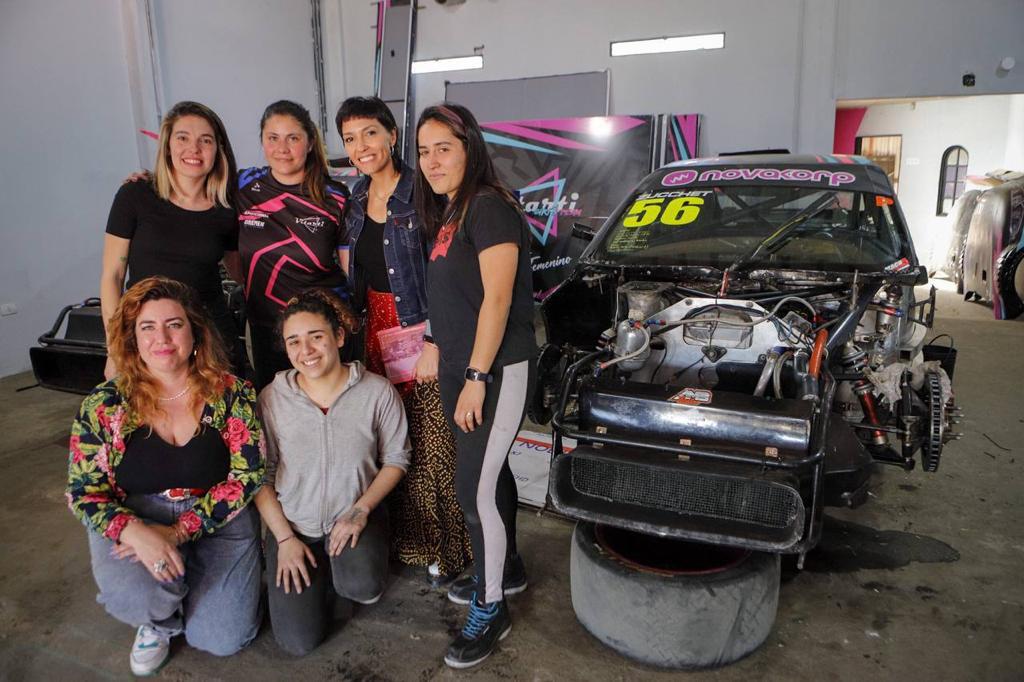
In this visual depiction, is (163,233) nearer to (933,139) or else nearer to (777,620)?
(777,620)

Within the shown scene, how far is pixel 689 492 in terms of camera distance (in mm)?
2094

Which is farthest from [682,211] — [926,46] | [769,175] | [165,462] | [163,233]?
[926,46]

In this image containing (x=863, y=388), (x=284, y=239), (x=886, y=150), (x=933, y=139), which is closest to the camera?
(x=284, y=239)

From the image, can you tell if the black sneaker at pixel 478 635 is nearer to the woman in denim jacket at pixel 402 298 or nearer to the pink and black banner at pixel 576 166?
the woman in denim jacket at pixel 402 298

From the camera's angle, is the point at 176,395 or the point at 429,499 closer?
the point at 176,395

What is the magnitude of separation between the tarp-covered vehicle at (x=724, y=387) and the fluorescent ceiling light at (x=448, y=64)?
227 inches

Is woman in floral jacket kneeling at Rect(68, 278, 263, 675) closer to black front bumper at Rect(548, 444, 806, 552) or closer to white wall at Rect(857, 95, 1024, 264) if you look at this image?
black front bumper at Rect(548, 444, 806, 552)

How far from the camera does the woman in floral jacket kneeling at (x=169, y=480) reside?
205cm

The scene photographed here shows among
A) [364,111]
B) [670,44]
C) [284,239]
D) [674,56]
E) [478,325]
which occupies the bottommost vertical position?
[478,325]

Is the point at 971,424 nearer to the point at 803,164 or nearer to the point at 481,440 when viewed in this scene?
the point at 803,164

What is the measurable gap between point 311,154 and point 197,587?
1.48 meters

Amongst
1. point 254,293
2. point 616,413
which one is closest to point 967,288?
point 616,413

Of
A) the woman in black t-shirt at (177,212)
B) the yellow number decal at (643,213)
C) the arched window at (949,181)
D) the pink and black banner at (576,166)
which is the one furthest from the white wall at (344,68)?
the yellow number decal at (643,213)

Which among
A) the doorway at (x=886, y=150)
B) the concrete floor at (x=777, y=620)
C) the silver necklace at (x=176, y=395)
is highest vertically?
the doorway at (x=886, y=150)
